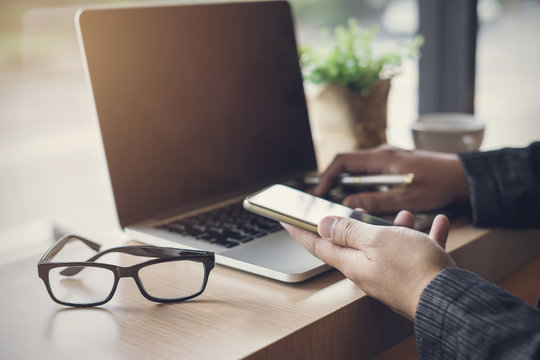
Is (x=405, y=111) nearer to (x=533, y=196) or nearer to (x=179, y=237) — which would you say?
(x=533, y=196)

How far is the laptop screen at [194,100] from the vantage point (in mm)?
721

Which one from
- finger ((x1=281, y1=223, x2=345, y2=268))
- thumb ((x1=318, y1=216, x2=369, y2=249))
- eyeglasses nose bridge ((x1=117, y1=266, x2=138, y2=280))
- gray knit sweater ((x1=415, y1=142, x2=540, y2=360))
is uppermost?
thumb ((x1=318, y1=216, x2=369, y2=249))

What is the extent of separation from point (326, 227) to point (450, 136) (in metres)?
0.49

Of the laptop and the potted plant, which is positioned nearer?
the laptop

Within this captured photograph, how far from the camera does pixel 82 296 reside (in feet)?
1.80

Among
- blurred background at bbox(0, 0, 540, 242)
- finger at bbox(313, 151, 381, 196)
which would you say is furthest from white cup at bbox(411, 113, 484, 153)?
finger at bbox(313, 151, 381, 196)

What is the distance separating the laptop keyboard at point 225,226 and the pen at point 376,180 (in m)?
0.15

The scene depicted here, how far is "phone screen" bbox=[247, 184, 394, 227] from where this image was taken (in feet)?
1.87

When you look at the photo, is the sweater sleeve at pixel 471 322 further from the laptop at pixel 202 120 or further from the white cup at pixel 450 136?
the white cup at pixel 450 136

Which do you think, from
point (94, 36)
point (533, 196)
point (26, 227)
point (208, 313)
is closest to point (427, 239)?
point (208, 313)

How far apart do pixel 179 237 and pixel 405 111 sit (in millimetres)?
1079

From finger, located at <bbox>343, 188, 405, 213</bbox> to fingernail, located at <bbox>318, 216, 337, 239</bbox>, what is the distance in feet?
0.66

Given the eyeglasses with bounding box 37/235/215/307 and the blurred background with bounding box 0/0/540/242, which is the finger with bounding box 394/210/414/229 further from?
the blurred background with bounding box 0/0/540/242

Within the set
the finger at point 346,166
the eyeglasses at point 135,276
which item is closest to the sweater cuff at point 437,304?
the eyeglasses at point 135,276
